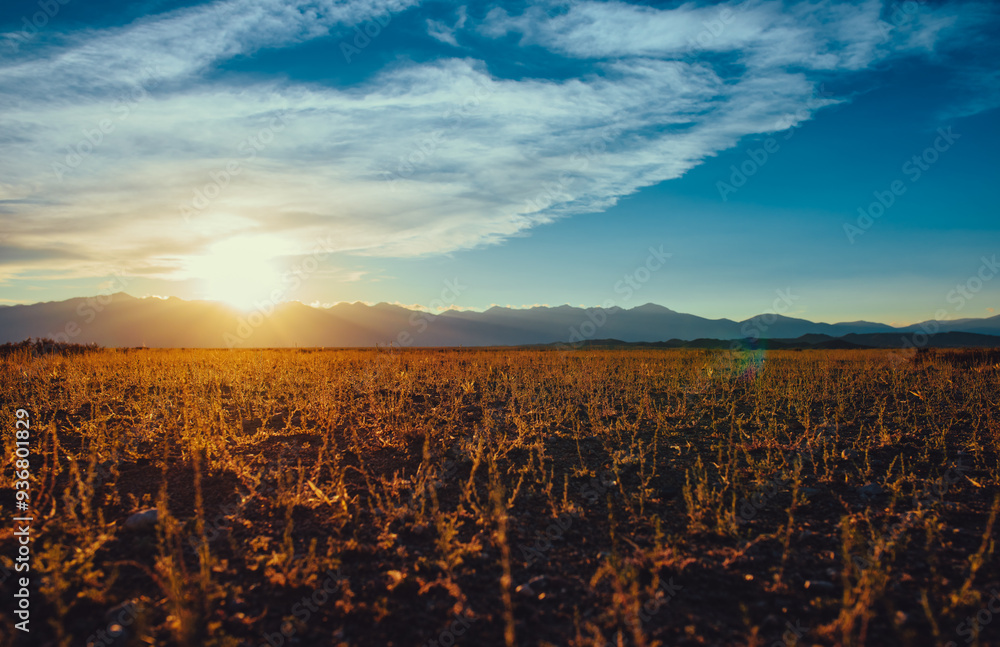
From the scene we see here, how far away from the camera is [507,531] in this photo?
3.70 metres

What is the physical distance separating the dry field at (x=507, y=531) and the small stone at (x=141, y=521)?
16 millimetres

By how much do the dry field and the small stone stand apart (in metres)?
0.02

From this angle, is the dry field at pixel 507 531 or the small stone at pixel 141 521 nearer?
the dry field at pixel 507 531

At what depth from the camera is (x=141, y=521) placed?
3.69m

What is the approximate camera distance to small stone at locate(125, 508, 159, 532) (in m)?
3.66

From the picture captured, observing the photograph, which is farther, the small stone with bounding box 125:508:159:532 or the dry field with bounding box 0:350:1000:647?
the small stone with bounding box 125:508:159:532

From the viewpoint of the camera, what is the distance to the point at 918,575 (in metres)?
3.01

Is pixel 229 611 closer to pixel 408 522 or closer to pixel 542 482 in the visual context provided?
pixel 408 522

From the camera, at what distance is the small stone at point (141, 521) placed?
3.66 meters

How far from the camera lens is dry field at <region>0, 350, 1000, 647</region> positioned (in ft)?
8.64

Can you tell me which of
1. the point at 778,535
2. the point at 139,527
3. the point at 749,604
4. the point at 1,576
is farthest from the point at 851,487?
the point at 1,576

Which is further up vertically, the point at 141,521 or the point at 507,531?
the point at 141,521

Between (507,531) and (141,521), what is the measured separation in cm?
264

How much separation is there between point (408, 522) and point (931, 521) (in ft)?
12.1
